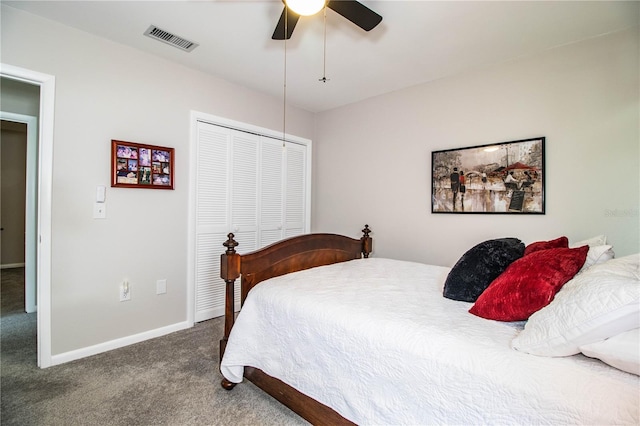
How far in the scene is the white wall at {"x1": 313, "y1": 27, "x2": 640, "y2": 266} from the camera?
2.29m

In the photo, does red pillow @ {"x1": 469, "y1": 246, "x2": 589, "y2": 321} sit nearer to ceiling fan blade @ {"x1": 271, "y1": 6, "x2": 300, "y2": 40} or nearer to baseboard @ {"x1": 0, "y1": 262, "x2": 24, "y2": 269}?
ceiling fan blade @ {"x1": 271, "y1": 6, "x2": 300, "y2": 40}

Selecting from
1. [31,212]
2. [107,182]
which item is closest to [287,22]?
[107,182]

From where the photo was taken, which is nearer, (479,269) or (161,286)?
(479,269)

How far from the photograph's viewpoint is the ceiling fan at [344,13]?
170cm

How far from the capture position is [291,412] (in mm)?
1773

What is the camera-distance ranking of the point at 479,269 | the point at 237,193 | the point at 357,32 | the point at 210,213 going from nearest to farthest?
the point at 479,269
the point at 357,32
the point at 210,213
the point at 237,193

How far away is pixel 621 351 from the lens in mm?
921

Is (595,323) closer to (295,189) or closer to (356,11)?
(356,11)

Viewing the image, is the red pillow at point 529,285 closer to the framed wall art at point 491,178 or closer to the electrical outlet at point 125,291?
→ the framed wall art at point 491,178

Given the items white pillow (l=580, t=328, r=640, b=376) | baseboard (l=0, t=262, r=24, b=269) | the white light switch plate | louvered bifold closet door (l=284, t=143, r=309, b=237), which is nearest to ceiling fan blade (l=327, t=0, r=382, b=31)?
white pillow (l=580, t=328, r=640, b=376)

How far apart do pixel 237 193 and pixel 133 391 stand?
79.1 inches

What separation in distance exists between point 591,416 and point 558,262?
69cm

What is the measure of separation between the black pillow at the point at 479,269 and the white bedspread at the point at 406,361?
0.09 meters

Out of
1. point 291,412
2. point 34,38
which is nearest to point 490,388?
point 291,412
